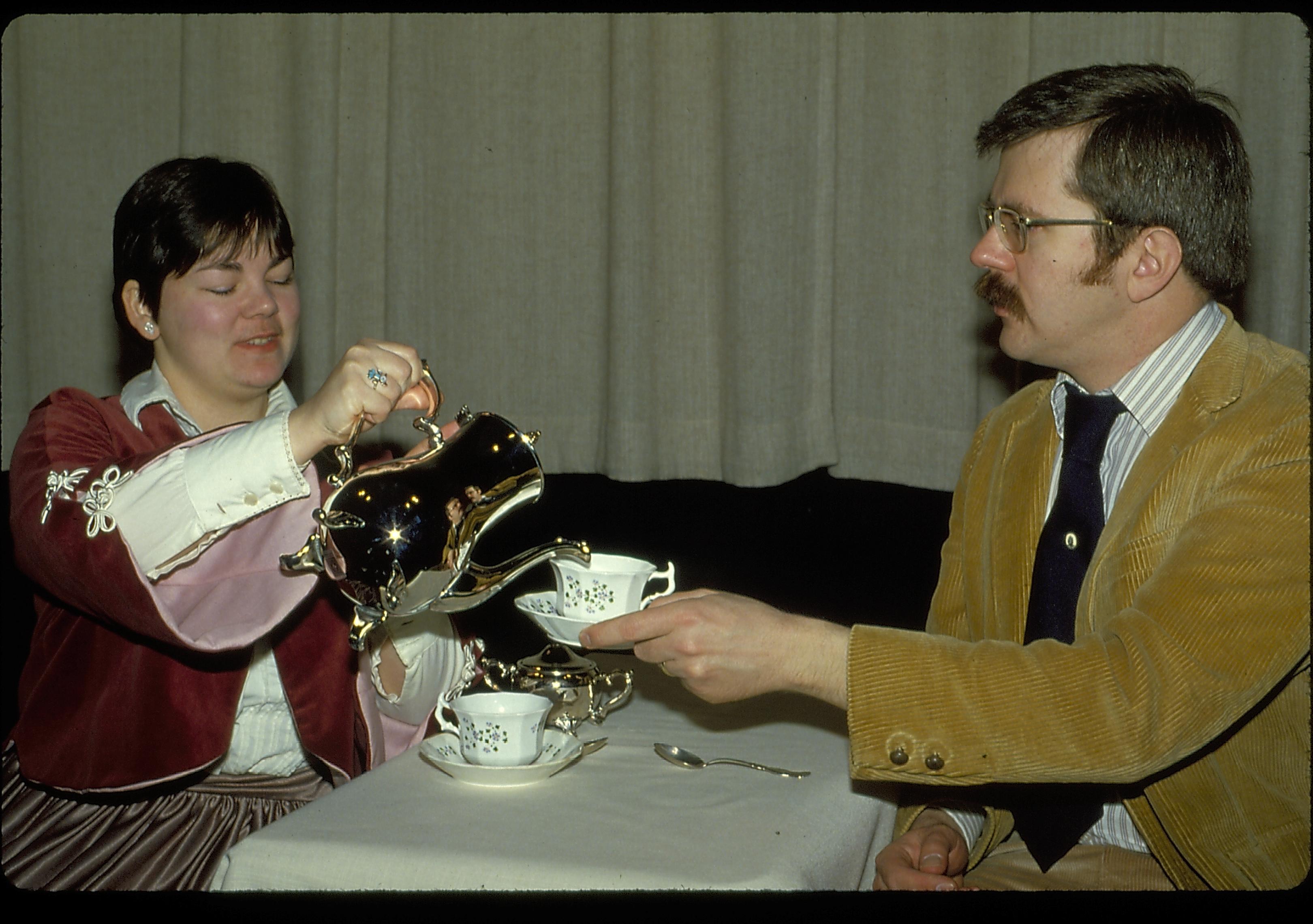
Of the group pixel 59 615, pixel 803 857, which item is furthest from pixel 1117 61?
pixel 59 615

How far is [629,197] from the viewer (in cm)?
245

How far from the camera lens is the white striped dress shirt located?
1525 millimetres

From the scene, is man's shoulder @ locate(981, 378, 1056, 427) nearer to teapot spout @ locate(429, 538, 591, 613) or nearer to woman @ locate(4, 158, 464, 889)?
teapot spout @ locate(429, 538, 591, 613)

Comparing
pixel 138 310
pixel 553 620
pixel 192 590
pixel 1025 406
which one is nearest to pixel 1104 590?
pixel 1025 406

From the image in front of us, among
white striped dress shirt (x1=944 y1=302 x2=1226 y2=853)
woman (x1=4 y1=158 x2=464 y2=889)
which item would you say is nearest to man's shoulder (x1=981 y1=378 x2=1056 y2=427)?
white striped dress shirt (x1=944 y1=302 x2=1226 y2=853)

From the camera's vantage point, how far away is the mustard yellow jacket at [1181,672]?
1238 mm

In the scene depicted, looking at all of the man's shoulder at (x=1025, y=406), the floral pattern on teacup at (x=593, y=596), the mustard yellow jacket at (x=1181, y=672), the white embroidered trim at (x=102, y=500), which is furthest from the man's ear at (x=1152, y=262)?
the white embroidered trim at (x=102, y=500)

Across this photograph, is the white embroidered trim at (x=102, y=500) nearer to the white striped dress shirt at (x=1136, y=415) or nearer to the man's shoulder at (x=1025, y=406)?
the white striped dress shirt at (x=1136, y=415)

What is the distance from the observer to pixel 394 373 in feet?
4.43

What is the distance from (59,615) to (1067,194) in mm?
1537

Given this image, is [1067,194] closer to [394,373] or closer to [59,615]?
[394,373]

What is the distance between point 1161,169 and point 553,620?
1.00m

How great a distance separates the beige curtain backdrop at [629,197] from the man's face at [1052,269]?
2.18 feet

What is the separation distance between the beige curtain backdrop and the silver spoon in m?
1.04
